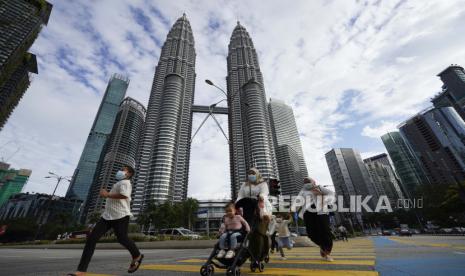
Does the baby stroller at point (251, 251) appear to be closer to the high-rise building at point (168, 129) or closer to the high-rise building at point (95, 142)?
the high-rise building at point (168, 129)

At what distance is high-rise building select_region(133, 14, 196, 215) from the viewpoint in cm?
11444

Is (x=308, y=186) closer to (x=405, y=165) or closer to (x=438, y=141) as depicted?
(x=438, y=141)

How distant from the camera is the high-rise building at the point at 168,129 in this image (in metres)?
114

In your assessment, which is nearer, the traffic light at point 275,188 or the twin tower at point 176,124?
the traffic light at point 275,188

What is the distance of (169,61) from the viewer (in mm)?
126812

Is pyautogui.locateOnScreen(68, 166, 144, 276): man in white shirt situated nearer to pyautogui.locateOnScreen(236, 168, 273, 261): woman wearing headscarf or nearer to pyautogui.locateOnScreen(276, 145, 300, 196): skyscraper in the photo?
pyautogui.locateOnScreen(236, 168, 273, 261): woman wearing headscarf

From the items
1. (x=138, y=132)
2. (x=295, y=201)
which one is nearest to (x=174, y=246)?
(x=295, y=201)

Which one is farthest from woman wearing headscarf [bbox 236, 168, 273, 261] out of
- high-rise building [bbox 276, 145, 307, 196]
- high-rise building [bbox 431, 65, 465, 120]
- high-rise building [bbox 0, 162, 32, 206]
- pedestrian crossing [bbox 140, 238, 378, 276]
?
high-rise building [bbox 0, 162, 32, 206]

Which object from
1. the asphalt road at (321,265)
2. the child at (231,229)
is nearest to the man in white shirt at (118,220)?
the asphalt road at (321,265)

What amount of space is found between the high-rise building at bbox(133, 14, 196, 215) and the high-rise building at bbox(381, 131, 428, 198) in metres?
109

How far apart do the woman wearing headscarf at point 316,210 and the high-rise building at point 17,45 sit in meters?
72.3

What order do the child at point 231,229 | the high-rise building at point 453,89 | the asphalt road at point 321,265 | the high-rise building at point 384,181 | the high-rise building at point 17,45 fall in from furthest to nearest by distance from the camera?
the high-rise building at point 384,181, the high-rise building at point 453,89, the high-rise building at point 17,45, the child at point 231,229, the asphalt road at point 321,265

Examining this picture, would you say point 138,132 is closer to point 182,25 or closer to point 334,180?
point 182,25

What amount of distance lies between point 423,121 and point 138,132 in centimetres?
17734
